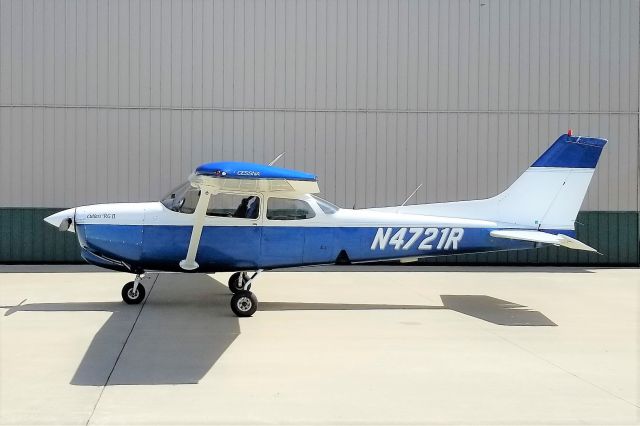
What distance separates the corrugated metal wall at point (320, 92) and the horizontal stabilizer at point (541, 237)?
5659 mm

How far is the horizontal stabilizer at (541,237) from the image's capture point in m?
8.49

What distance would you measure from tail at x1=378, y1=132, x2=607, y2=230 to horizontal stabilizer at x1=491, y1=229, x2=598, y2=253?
0.31m

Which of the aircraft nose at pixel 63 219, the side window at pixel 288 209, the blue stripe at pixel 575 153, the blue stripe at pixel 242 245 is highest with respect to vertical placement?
the blue stripe at pixel 575 153

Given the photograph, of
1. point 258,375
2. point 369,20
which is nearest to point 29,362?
point 258,375

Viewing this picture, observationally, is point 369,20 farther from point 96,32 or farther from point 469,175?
point 96,32

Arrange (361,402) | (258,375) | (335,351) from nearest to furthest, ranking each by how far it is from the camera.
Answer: (361,402) < (258,375) < (335,351)

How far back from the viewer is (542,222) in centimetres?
953

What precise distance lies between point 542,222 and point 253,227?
4.32 m

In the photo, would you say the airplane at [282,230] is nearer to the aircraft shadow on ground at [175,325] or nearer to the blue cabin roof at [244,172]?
the aircraft shadow on ground at [175,325]

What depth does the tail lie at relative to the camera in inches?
375

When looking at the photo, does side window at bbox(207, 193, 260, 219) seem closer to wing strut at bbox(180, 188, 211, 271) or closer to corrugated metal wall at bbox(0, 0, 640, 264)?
wing strut at bbox(180, 188, 211, 271)

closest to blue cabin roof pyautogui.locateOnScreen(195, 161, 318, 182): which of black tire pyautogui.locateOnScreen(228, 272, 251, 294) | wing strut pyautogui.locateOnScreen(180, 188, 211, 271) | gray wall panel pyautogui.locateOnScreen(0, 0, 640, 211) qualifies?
wing strut pyautogui.locateOnScreen(180, 188, 211, 271)

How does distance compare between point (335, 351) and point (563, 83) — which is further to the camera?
point (563, 83)

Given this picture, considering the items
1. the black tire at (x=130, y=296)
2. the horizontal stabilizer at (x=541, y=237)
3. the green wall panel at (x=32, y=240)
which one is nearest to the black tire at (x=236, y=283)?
the black tire at (x=130, y=296)
